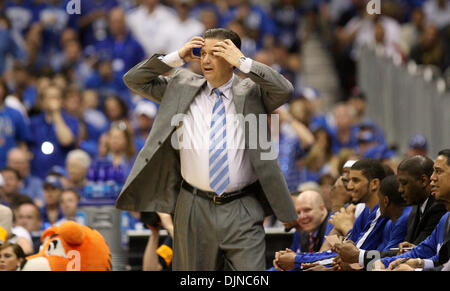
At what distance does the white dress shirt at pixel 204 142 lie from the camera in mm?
6023

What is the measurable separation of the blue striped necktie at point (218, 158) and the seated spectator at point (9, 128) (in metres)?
5.91

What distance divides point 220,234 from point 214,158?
0.45m

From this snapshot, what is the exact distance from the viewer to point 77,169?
10500 millimetres

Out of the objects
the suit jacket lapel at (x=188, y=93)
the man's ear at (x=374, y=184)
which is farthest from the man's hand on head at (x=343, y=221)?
the suit jacket lapel at (x=188, y=93)

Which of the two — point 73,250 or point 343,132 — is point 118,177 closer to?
point 73,250

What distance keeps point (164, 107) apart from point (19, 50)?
29.4 feet

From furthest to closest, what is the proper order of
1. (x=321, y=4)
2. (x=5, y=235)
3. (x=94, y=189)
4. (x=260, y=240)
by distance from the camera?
(x=321, y=4) < (x=94, y=189) < (x=5, y=235) < (x=260, y=240)

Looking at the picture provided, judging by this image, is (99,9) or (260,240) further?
(99,9)

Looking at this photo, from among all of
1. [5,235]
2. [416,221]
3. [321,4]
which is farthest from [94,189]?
[321,4]

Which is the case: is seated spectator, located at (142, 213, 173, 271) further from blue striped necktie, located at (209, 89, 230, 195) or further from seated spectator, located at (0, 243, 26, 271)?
blue striped necktie, located at (209, 89, 230, 195)

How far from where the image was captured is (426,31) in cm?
1410

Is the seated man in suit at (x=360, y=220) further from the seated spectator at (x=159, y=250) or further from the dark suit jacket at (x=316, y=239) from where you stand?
the seated spectator at (x=159, y=250)
